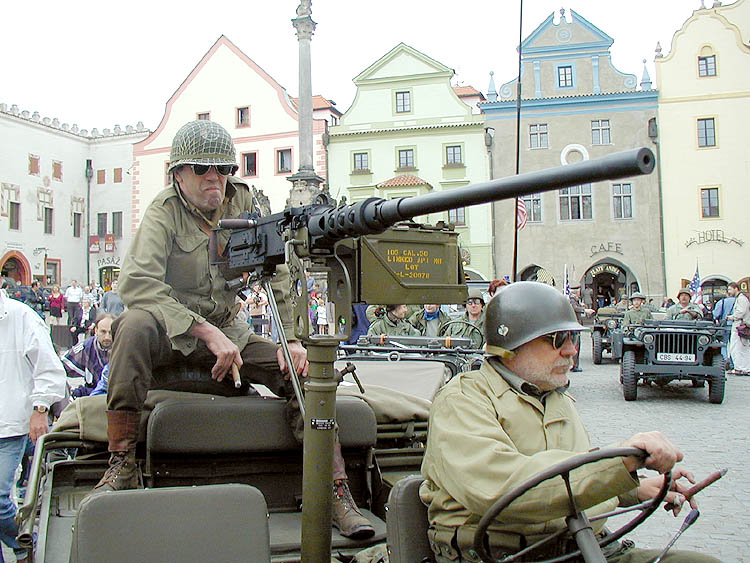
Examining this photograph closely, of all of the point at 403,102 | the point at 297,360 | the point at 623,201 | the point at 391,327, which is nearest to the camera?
the point at 297,360

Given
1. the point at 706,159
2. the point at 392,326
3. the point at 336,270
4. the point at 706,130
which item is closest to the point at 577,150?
the point at 706,159

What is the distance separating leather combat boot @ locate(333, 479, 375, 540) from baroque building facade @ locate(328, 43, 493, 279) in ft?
92.1

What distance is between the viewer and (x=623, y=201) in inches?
1223

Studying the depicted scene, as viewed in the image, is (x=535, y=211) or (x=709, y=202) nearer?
(x=709, y=202)

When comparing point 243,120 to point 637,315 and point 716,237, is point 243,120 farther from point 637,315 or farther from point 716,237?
point 637,315

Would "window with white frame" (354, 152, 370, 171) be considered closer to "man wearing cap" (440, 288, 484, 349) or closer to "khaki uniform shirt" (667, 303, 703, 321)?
"khaki uniform shirt" (667, 303, 703, 321)

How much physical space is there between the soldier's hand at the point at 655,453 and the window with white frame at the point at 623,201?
30.3 m

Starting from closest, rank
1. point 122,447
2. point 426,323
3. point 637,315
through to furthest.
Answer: point 122,447 < point 426,323 < point 637,315

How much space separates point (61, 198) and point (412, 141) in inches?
842

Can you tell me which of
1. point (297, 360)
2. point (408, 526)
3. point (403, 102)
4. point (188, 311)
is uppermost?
point (403, 102)

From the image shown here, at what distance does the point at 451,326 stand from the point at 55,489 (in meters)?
6.62

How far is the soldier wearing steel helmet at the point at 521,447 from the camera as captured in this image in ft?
7.34

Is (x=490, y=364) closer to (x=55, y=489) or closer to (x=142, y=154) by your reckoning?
(x=55, y=489)

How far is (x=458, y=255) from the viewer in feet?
9.93
